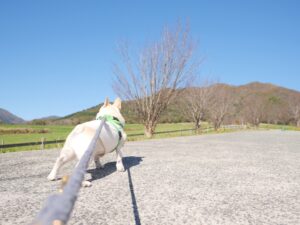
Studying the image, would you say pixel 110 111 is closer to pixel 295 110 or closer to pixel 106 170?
pixel 106 170

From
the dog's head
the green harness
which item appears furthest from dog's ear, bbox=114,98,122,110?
the green harness

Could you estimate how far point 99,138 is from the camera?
252 inches

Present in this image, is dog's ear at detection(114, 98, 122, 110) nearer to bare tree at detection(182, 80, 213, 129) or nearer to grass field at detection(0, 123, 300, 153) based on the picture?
grass field at detection(0, 123, 300, 153)

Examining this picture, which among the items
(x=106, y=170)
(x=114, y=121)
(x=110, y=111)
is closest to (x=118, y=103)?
(x=110, y=111)

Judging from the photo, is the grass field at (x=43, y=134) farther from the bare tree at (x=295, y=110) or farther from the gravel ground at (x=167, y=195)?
the bare tree at (x=295, y=110)

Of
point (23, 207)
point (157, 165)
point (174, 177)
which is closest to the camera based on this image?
point (23, 207)

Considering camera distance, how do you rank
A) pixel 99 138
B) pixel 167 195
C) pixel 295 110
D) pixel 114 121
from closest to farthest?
pixel 167 195 < pixel 99 138 < pixel 114 121 < pixel 295 110

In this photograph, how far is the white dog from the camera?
5867 mm

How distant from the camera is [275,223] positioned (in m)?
3.70

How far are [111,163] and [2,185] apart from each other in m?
3.45

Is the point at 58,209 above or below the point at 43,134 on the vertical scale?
above

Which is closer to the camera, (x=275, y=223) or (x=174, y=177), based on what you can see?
(x=275, y=223)

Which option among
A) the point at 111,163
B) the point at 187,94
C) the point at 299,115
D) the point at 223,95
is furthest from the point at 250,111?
the point at 111,163

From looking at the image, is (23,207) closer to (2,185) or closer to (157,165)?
(2,185)
